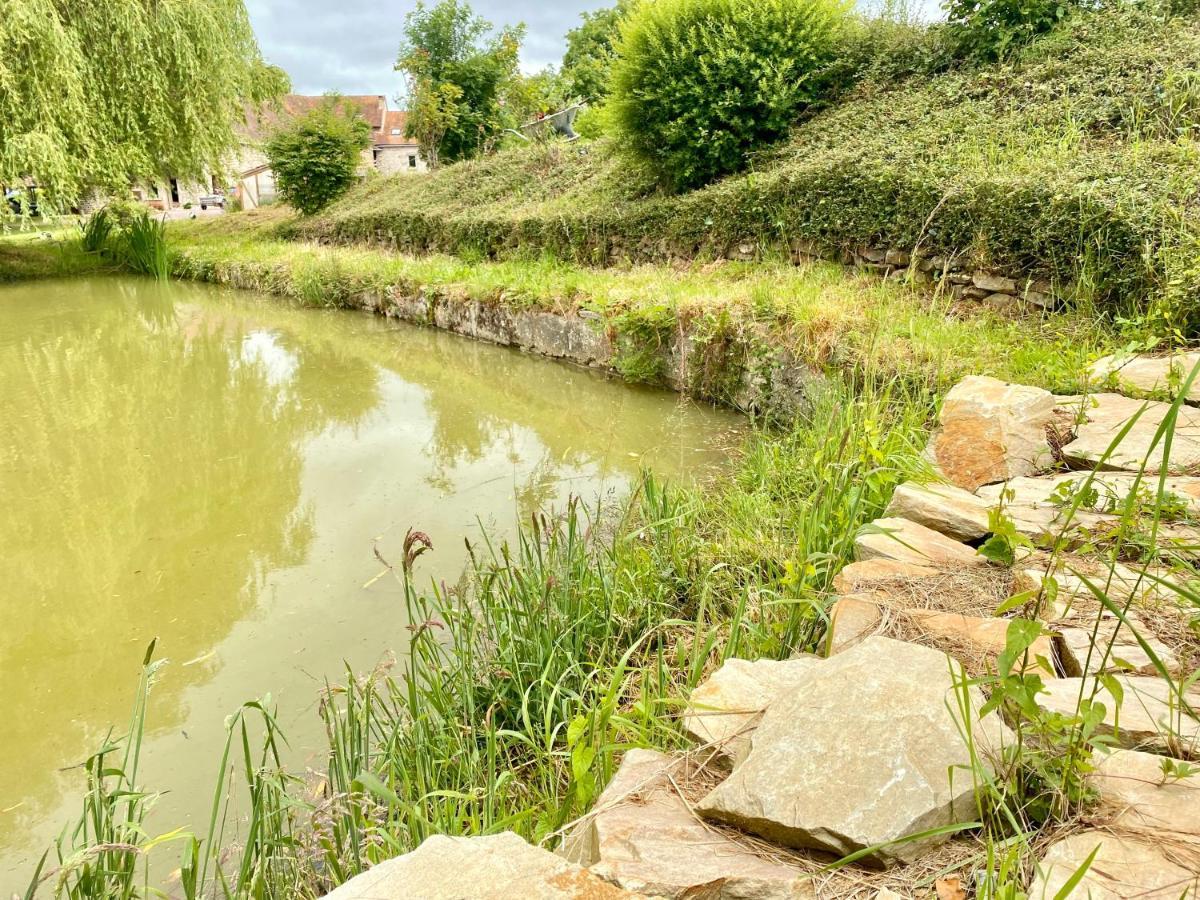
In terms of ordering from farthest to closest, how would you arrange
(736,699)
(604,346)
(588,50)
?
(588,50) < (604,346) < (736,699)

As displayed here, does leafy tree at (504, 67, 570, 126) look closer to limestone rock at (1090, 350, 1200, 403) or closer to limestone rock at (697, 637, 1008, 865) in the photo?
limestone rock at (1090, 350, 1200, 403)

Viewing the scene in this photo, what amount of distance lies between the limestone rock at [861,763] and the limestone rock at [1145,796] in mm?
150

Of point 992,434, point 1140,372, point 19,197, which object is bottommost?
point 992,434

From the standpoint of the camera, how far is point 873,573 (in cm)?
202

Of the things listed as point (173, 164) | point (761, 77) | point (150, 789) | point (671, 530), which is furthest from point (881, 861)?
point (173, 164)

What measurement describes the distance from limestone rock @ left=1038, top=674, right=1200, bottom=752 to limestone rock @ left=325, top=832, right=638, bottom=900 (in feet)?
2.45

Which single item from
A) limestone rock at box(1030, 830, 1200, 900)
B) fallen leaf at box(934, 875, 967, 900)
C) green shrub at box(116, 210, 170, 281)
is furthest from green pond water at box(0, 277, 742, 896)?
green shrub at box(116, 210, 170, 281)

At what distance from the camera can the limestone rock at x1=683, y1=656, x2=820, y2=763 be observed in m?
1.41

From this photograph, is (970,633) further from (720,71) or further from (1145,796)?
(720,71)

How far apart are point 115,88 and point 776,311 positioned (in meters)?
11.7

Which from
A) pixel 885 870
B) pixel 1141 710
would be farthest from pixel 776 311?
pixel 885 870

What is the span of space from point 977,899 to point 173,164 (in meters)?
15.6

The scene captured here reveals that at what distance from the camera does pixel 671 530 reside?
277 cm

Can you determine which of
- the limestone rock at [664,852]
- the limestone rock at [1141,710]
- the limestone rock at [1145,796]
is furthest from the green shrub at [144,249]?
the limestone rock at [1145,796]
